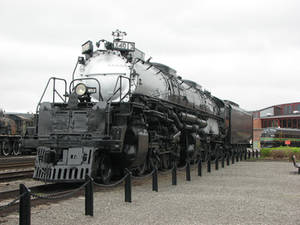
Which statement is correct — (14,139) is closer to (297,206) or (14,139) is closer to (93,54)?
(93,54)

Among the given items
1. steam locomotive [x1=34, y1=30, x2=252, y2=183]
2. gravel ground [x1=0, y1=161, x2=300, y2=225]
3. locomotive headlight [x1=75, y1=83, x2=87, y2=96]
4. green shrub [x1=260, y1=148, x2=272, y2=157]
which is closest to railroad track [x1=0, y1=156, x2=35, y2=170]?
steam locomotive [x1=34, y1=30, x2=252, y2=183]

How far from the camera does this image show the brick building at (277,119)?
174 ft

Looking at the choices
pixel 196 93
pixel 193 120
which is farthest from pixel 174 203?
pixel 196 93

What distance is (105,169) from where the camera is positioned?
31.1ft

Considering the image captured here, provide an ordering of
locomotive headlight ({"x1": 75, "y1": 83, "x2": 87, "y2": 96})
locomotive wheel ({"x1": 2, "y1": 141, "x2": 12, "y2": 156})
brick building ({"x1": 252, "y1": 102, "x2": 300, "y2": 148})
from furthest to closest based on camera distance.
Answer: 1. brick building ({"x1": 252, "y1": 102, "x2": 300, "y2": 148})
2. locomotive wheel ({"x1": 2, "y1": 141, "x2": 12, "y2": 156})
3. locomotive headlight ({"x1": 75, "y1": 83, "x2": 87, "y2": 96})

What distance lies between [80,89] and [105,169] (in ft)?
7.84

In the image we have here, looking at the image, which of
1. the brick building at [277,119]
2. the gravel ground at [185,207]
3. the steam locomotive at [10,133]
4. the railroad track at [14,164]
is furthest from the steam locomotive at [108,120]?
the brick building at [277,119]

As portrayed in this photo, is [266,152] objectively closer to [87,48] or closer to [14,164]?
[14,164]

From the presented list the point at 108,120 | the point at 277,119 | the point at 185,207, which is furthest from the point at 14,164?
the point at 277,119

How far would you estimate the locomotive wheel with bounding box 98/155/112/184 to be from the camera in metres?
9.26

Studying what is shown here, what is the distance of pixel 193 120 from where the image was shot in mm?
15352

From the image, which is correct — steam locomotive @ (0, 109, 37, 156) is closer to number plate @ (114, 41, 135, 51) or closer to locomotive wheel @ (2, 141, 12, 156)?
locomotive wheel @ (2, 141, 12, 156)

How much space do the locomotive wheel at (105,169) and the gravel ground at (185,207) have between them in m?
0.44

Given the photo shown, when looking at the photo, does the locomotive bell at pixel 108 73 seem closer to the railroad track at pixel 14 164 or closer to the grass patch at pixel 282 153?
the railroad track at pixel 14 164
